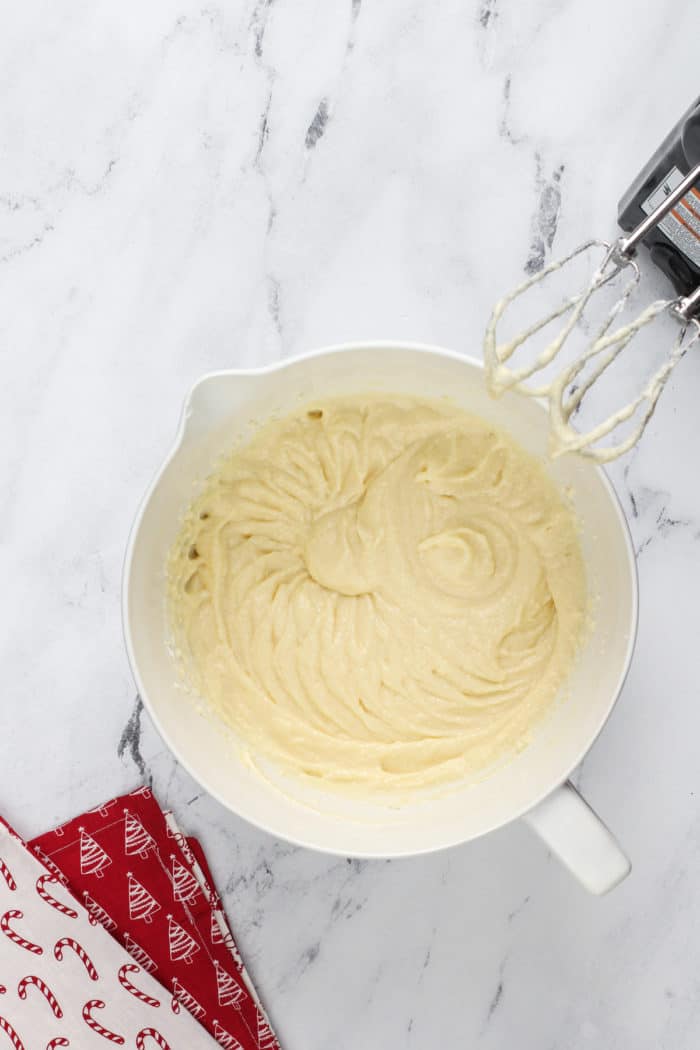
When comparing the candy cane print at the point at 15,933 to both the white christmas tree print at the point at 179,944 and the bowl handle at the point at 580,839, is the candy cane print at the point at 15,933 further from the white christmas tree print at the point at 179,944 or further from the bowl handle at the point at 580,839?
the bowl handle at the point at 580,839

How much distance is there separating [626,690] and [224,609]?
0.55 metres

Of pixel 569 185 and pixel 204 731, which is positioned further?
pixel 569 185

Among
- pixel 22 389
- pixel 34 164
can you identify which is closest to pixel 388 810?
pixel 22 389

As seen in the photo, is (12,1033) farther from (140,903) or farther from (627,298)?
(627,298)

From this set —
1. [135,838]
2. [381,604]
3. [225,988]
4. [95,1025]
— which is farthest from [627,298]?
[95,1025]

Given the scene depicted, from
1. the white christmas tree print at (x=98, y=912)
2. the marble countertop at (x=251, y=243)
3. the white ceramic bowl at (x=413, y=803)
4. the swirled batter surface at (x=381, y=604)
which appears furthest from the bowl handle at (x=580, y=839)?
the white christmas tree print at (x=98, y=912)

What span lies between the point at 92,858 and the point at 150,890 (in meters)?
0.09

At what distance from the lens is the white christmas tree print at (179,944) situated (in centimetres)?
131

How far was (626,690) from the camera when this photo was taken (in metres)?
1.33

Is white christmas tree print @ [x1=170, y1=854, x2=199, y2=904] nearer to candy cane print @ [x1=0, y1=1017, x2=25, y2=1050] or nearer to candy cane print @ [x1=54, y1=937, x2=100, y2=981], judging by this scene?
candy cane print @ [x1=54, y1=937, x2=100, y2=981]

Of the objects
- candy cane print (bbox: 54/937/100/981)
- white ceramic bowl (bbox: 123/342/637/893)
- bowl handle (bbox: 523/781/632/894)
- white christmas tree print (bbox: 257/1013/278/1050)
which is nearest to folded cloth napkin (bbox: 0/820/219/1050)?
candy cane print (bbox: 54/937/100/981)

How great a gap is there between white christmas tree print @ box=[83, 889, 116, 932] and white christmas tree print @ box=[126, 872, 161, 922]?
0.10 ft

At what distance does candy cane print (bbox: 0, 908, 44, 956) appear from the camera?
4.21 ft

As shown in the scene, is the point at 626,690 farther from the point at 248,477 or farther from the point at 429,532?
the point at 248,477
